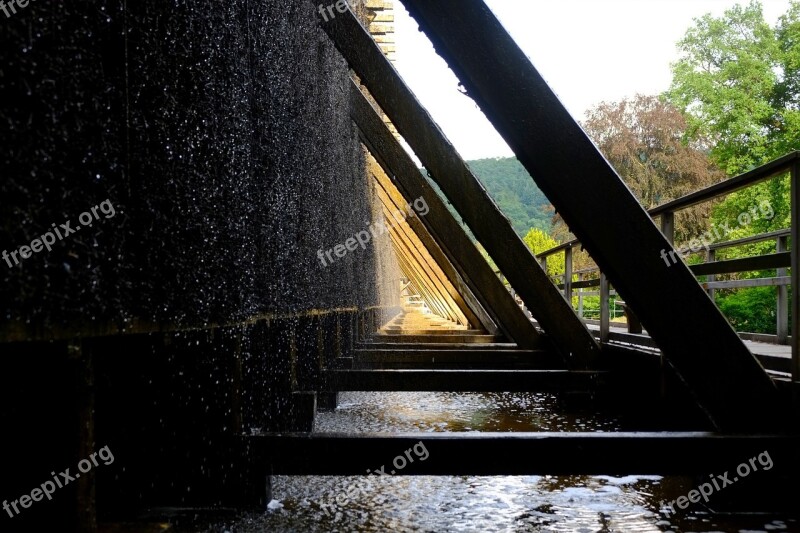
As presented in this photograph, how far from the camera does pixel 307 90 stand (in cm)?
391

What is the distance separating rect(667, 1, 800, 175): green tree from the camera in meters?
32.7

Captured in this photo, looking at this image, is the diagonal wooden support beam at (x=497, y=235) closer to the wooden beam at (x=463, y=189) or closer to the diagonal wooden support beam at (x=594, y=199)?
the wooden beam at (x=463, y=189)

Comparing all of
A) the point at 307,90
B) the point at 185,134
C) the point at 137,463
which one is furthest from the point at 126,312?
the point at 307,90

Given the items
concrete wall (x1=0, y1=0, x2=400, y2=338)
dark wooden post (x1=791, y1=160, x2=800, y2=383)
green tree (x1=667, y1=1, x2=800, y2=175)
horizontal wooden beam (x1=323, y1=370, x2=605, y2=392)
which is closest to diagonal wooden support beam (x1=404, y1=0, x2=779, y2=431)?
dark wooden post (x1=791, y1=160, x2=800, y2=383)

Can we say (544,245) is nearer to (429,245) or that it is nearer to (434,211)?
(429,245)

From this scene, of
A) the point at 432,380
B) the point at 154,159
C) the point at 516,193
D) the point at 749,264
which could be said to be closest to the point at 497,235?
the point at 432,380

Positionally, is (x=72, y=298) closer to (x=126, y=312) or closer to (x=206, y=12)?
(x=126, y=312)

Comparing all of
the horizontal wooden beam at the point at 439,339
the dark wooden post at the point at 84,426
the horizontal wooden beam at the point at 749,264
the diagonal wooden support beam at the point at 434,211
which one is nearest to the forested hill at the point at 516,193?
the horizontal wooden beam at the point at 439,339

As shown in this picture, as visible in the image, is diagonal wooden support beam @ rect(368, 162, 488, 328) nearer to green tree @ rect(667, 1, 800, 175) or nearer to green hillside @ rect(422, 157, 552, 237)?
green tree @ rect(667, 1, 800, 175)

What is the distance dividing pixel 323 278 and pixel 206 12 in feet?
8.89

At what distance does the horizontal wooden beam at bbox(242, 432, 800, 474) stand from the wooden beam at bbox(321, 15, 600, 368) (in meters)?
2.74

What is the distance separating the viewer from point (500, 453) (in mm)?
2564

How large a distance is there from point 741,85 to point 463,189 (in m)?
33.7

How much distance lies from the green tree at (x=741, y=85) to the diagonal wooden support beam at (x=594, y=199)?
3226 cm
